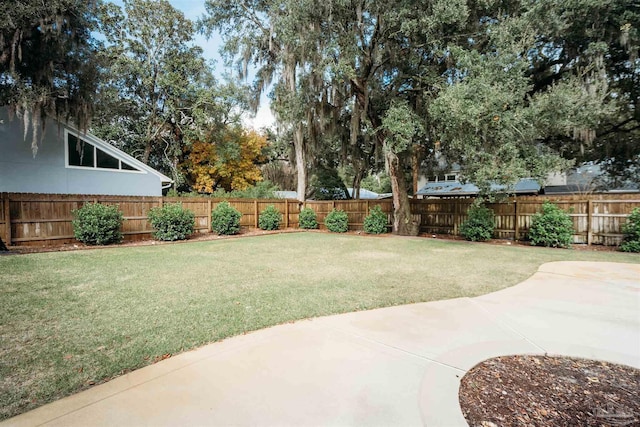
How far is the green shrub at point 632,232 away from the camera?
323 inches

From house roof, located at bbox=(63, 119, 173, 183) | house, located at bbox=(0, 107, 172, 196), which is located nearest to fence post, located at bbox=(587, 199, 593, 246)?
house, located at bbox=(0, 107, 172, 196)

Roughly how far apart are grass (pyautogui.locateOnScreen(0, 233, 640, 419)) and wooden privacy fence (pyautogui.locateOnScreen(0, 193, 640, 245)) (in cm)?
168

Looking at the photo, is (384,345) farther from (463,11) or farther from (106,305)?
(463,11)

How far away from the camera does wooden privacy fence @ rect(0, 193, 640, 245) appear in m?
8.53

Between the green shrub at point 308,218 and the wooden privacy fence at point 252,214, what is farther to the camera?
the green shrub at point 308,218

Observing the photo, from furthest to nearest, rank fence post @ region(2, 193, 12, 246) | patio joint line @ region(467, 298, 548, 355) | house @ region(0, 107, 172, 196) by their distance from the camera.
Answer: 1. house @ region(0, 107, 172, 196)
2. fence post @ region(2, 193, 12, 246)
3. patio joint line @ region(467, 298, 548, 355)

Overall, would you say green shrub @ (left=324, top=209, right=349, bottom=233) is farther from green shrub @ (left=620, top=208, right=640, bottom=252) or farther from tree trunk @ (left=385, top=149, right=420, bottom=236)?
green shrub @ (left=620, top=208, right=640, bottom=252)

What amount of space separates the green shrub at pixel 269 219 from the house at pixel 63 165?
5.60 metres

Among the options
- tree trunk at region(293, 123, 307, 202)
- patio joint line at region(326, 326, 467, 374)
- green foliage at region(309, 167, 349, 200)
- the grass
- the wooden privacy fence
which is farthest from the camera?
green foliage at region(309, 167, 349, 200)

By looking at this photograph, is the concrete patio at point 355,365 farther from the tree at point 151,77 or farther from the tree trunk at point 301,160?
the tree at point 151,77

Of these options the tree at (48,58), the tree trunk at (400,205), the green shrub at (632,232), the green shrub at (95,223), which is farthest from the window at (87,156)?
the green shrub at (632,232)

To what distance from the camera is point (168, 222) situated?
10.6 meters

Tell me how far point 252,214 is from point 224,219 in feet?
7.60

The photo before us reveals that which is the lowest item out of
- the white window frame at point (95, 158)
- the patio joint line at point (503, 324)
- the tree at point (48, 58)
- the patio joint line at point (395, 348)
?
the patio joint line at point (503, 324)
